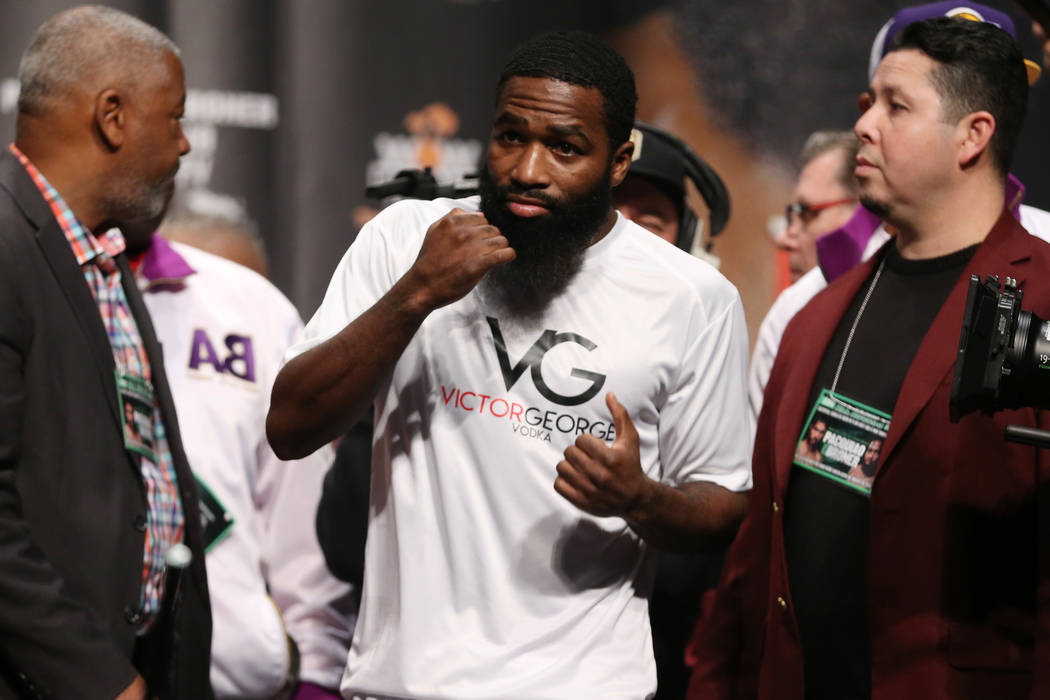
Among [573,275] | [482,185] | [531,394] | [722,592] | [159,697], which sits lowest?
[159,697]

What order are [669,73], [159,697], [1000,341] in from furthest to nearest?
[669,73], [159,697], [1000,341]

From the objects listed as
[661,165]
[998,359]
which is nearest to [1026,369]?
[998,359]

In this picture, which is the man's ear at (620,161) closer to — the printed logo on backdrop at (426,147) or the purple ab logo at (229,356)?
the purple ab logo at (229,356)

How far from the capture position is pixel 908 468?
7.71 ft

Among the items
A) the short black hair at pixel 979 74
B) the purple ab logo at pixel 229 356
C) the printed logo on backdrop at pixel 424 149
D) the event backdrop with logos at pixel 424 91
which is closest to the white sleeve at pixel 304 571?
the purple ab logo at pixel 229 356

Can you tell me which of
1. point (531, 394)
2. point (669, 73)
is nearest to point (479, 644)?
point (531, 394)

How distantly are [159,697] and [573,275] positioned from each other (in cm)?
132

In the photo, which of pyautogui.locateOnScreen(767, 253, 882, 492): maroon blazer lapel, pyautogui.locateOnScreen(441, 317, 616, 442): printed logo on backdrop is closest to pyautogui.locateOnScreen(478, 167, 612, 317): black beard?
pyautogui.locateOnScreen(441, 317, 616, 442): printed logo on backdrop

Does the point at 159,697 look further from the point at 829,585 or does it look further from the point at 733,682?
the point at 829,585

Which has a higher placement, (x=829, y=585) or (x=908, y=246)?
(x=908, y=246)

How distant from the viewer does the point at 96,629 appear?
7.54ft

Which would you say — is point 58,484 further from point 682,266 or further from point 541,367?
point 682,266

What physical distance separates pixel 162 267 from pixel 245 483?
0.63 metres

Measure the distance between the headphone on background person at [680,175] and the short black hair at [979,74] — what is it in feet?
2.57
